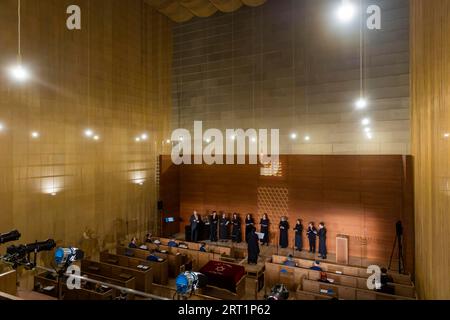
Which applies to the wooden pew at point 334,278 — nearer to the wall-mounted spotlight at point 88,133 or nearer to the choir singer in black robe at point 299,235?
the choir singer in black robe at point 299,235

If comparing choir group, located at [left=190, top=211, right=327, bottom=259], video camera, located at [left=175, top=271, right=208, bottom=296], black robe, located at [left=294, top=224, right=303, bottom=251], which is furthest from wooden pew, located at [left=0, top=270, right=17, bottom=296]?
black robe, located at [left=294, top=224, right=303, bottom=251]

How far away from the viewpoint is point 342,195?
10930 millimetres

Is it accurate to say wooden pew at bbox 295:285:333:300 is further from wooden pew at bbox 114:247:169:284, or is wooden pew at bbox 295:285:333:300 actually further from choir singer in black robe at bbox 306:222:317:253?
choir singer in black robe at bbox 306:222:317:253

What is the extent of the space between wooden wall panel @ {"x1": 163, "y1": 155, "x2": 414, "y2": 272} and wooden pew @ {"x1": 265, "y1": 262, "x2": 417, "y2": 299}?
8.91 ft

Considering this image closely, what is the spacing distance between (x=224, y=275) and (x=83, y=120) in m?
7.11

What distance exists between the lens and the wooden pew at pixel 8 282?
4082 mm

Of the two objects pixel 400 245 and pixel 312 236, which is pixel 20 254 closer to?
pixel 312 236

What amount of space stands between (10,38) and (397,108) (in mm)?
12653

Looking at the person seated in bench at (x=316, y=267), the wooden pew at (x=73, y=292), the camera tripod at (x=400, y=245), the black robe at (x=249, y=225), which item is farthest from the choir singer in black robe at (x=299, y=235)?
the wooden pew at (x=73, y=292)

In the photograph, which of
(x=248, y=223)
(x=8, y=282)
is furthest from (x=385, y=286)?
(x=8, y=282)

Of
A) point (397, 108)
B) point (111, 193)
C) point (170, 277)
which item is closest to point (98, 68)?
point (111, 193)

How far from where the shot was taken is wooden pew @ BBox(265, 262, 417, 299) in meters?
6.83

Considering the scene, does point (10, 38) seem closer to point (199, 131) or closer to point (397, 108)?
point (199, 131)
